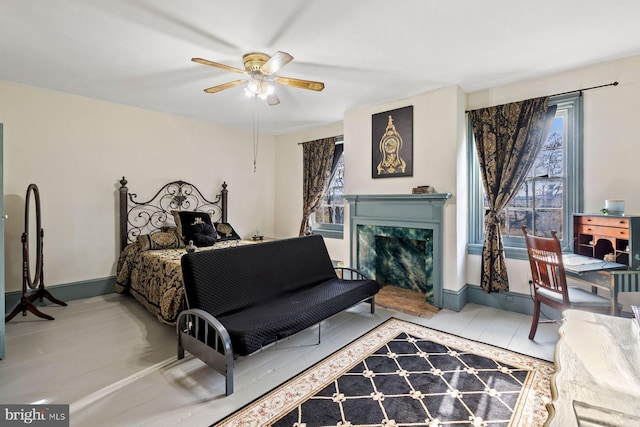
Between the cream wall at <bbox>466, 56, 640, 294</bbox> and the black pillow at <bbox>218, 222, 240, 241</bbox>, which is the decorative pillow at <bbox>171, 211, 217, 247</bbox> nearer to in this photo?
the black pillow at <bbox>218, 222, 240, 241</bbox>

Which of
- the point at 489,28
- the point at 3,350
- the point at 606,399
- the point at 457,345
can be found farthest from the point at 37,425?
the point at 489,28

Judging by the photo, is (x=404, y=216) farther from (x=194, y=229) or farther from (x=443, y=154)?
(x=194, y=229)

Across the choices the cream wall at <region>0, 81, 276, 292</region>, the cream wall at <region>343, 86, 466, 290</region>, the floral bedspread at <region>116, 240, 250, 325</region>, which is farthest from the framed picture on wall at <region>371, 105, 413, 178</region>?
the cream wall at <region>0, 81, 276, 292</region>

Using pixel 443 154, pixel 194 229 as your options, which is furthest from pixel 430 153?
pixel 194 229

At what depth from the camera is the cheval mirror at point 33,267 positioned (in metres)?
3.12

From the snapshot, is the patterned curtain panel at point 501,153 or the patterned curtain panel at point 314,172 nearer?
the patterned curtain panel at point 501,153

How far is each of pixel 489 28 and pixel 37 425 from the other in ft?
13.2

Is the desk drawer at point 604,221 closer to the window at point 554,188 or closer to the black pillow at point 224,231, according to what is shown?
the window at point 554,188

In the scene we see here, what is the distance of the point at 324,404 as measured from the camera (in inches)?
73.4

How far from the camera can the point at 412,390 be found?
6.53 ft

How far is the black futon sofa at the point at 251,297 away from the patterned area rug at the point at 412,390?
351 millimetres

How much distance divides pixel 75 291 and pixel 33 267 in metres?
0.52

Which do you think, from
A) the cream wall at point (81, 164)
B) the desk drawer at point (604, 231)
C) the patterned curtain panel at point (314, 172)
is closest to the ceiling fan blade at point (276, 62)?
the patterned curtain panel at point (314, 172)

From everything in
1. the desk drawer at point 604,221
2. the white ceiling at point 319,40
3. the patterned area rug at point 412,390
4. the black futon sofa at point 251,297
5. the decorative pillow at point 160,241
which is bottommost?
the patterned area rug at point 412,390
